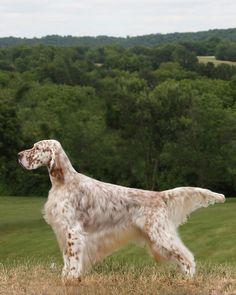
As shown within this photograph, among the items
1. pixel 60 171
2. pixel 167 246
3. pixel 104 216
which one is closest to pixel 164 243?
pixel 167 246

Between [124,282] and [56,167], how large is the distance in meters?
1.74

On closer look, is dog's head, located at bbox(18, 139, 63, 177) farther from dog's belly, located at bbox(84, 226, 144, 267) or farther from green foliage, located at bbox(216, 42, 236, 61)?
green foliage, located at bbox(216, 42, 236, 61)

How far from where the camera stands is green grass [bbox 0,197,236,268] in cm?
2217

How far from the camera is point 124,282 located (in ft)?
23.4

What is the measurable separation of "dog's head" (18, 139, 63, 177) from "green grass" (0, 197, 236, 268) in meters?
10.3

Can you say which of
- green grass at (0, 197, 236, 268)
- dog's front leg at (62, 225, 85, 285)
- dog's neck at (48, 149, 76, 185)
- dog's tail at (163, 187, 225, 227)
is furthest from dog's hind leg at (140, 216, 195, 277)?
green grass at (0, 197, 236, 268)

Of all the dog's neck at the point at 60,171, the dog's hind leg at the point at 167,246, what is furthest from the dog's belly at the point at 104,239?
the dog's neck at the point at 60,171

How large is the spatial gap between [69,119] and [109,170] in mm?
7051

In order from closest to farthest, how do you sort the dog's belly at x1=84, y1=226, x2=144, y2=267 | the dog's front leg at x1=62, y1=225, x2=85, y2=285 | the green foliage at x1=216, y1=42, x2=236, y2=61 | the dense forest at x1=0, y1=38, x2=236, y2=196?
the dog's front leg at x1=62, y1=225, x2=85, y2=285, the dog's belly at x1=84, y1=226, x2=144, y2=267, the dense forest at x1=0, y1=38, x2=236, y2=196, the green foliage at x1=216, y1=42, x2=236, y2=61

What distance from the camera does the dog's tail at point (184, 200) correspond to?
319 inches

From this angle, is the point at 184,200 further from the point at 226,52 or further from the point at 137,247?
the point at 226,52

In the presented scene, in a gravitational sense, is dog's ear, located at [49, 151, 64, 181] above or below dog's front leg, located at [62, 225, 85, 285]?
above

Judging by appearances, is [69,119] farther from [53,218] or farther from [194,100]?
[53,218]

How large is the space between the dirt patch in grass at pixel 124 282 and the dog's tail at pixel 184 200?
65cm
